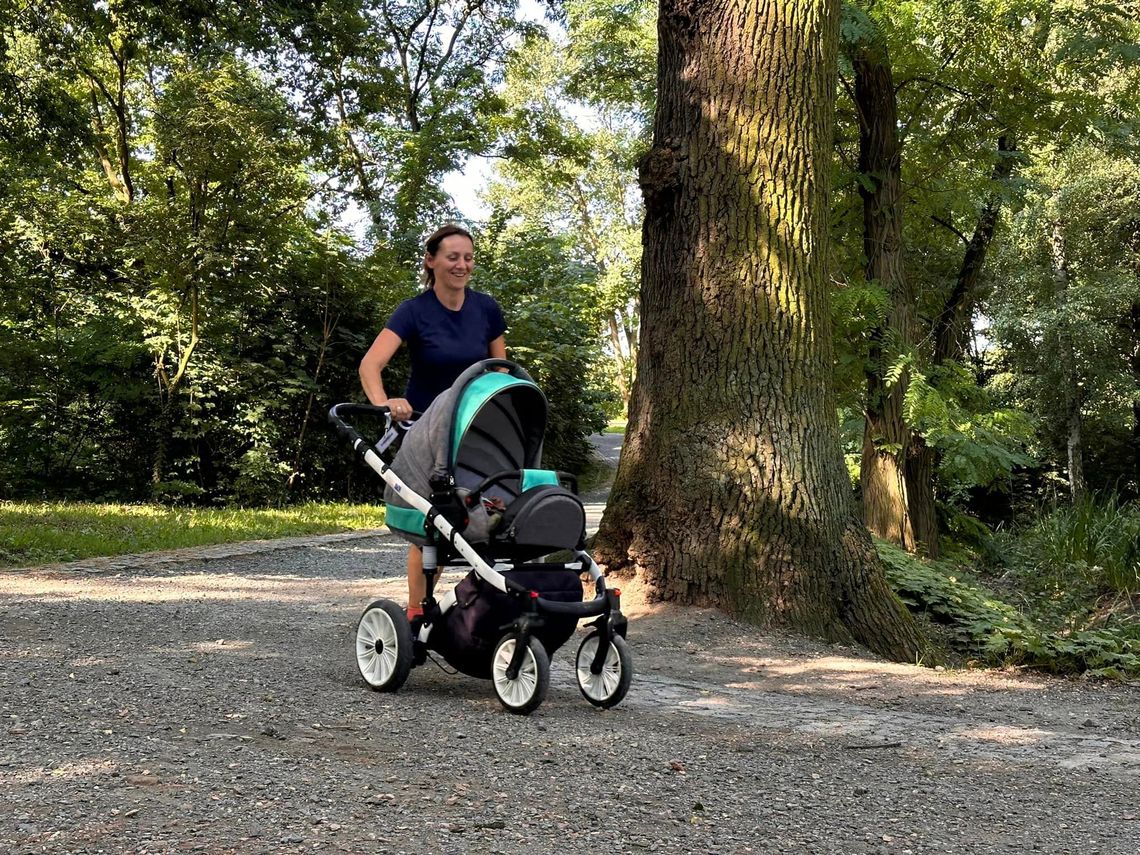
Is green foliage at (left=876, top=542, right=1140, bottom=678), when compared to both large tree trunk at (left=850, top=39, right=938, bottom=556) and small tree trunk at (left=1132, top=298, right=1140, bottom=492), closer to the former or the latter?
large tree trunk at (left=850, top=39, right=938, bottom=556)

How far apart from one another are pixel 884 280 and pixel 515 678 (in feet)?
31.8

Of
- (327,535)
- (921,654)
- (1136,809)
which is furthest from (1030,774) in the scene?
(327,535)

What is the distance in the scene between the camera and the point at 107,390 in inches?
694

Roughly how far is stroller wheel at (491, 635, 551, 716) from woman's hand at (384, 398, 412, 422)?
115 centimetres

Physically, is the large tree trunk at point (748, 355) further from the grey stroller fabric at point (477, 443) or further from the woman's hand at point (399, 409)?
the woman's hand at point (399, 409)

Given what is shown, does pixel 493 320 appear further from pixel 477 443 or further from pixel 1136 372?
pixel 1136 372

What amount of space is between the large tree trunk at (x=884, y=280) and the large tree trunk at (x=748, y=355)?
584cm

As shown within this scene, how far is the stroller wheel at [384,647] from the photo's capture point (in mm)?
4941

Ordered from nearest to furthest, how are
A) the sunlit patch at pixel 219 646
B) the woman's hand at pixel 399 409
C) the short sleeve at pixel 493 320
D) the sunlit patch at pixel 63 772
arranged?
the sunlit patch at pixel 63 772 < the woman's hand at pixel 399 409 < the short sleeve at pixel 493 320 < the sunlit patch at pixel 219 646

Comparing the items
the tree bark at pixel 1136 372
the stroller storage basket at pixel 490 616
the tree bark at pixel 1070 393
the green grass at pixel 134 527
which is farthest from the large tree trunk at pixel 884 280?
the tree bark at pixel 1136 372

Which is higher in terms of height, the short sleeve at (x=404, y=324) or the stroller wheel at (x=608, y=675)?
the short sleeve at (x=404, y=324)

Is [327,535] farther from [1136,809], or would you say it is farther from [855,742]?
[1136,809]

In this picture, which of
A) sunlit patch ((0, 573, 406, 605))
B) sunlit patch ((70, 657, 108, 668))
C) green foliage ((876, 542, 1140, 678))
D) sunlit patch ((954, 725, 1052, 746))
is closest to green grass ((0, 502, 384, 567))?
sunlit patch ((0, 573, 406, 605))

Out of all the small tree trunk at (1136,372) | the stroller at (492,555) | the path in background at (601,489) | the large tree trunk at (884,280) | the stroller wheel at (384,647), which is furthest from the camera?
the small tree trunk at (1136,372)
